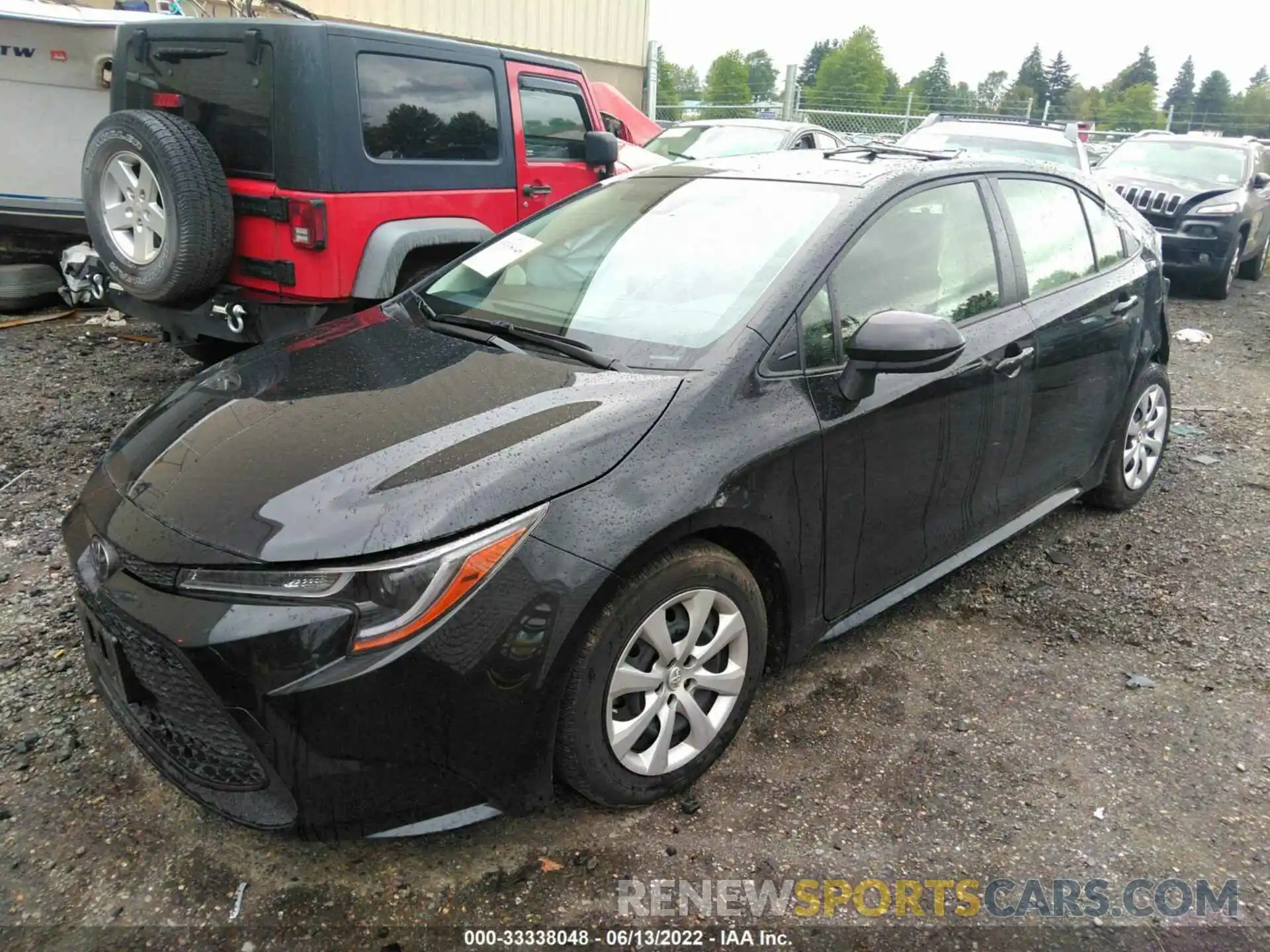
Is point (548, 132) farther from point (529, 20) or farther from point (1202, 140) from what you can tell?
point (529, 20)

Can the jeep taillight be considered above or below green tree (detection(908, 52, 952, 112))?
below

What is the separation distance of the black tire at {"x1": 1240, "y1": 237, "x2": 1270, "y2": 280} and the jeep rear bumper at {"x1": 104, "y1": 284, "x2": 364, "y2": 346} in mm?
11292

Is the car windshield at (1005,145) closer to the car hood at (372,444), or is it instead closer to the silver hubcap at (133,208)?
the silver hubcap at (133,208)

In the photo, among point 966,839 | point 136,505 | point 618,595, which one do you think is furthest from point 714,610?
point 136,505

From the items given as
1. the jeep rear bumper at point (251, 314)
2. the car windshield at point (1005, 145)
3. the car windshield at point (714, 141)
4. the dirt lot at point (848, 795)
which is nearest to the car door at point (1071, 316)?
the dirt lot at point (848, 795)

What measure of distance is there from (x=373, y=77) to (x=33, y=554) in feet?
9.13

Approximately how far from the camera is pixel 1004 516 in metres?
3.47

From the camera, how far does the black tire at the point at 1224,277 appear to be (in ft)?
31.9

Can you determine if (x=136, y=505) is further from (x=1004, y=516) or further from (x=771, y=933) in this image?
(x=1004, y=516)

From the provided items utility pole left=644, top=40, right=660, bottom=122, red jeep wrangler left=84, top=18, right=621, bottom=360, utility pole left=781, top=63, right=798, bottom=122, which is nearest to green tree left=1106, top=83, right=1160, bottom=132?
utility pole left=781, top=63, right=798, bottom=122

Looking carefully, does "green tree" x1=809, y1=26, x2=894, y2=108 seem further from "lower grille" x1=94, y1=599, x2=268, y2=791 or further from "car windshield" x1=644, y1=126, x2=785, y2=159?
"lower grille" x1=94, y1=599, x2=268, y2=791

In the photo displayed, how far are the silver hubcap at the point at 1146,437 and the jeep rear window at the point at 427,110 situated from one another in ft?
12.3

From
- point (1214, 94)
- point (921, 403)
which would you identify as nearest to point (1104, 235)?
point (921, 403)

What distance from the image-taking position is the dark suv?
379 inches
